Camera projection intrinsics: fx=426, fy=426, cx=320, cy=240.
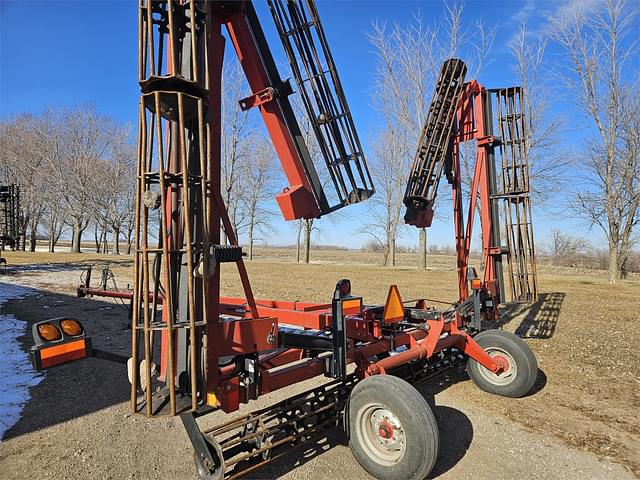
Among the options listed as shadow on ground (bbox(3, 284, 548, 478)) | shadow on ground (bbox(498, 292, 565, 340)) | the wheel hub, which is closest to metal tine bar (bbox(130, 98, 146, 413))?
shadow on ground (bbox(3, 284, 548, 478))

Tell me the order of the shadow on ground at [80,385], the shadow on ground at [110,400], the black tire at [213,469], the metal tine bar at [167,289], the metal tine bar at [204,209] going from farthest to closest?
the shadow on ground at [80,385]
the shadow on ground at [110,400]
the black tire at [213,469]
the metal tine bar at [204,209]
the metal tine bar at [167,289]

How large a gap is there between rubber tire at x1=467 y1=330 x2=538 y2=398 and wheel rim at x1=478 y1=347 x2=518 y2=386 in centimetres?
3

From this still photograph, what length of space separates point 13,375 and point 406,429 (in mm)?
5048

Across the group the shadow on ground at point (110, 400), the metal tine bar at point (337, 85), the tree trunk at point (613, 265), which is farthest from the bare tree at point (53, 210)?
the tree trunk at point (613, 265)

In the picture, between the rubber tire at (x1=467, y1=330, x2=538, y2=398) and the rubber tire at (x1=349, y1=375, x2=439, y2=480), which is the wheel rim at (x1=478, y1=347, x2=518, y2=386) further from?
the rubber tire at (x1=349, y1=375, x2=439, y2=480)

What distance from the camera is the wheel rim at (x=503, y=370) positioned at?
16.2 ft

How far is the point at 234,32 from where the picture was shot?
12.6 ft

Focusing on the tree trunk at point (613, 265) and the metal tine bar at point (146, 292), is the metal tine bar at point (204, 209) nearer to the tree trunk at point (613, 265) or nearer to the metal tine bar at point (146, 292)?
the metal tine bar at point (146, 292)

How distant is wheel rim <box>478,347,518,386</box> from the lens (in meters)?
4.95

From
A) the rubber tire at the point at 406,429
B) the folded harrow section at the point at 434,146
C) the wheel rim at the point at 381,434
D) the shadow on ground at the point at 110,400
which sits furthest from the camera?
the folded harrow section at the point at 434,146

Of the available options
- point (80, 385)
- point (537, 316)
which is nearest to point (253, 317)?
point (80, 385)

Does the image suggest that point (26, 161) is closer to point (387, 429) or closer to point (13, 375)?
point (13, 375)

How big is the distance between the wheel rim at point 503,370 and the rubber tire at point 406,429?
2.22 m

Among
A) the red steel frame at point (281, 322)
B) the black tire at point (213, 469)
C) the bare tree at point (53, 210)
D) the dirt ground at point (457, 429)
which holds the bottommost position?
the dirt ground at point (457, 429)
